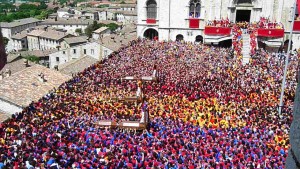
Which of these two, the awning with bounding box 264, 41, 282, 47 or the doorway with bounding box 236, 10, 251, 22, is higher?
the doorway with bounding box 236, 10, 251, 22

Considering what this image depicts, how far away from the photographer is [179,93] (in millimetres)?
22922

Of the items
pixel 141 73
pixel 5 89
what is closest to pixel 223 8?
pixel 141 73

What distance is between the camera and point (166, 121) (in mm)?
18359

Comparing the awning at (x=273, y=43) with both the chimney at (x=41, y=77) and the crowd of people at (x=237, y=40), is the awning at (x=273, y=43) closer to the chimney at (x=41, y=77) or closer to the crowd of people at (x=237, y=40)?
the crowd of people at (x=237, y=40)

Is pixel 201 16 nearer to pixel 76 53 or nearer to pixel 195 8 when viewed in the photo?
pixel 195 8

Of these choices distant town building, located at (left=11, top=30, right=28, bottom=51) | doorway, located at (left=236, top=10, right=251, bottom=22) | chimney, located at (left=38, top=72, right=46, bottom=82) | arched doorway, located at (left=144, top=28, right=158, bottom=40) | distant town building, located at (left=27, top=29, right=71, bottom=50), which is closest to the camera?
chimney, located at (left=38, top=72, right=46, bottom=82)

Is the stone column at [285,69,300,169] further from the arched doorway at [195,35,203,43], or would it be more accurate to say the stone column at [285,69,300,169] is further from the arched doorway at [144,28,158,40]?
the arched doorway at [144,28,158,40]

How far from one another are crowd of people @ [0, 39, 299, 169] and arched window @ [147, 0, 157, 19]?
1639 centimetres

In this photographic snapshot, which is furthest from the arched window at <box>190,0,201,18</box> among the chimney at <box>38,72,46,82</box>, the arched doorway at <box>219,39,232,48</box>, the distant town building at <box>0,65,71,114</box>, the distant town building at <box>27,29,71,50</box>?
the distant town building at <box>27,29,71,50</box>

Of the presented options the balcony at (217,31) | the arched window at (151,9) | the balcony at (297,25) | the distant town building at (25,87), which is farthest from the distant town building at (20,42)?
the balcony at (297,25)

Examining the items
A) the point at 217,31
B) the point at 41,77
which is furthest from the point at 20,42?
the point at 217,31

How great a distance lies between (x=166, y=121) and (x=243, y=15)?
30.1 meters

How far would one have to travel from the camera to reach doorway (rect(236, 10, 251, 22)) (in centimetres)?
4271

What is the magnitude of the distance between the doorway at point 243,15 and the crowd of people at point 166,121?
45.0 ft
